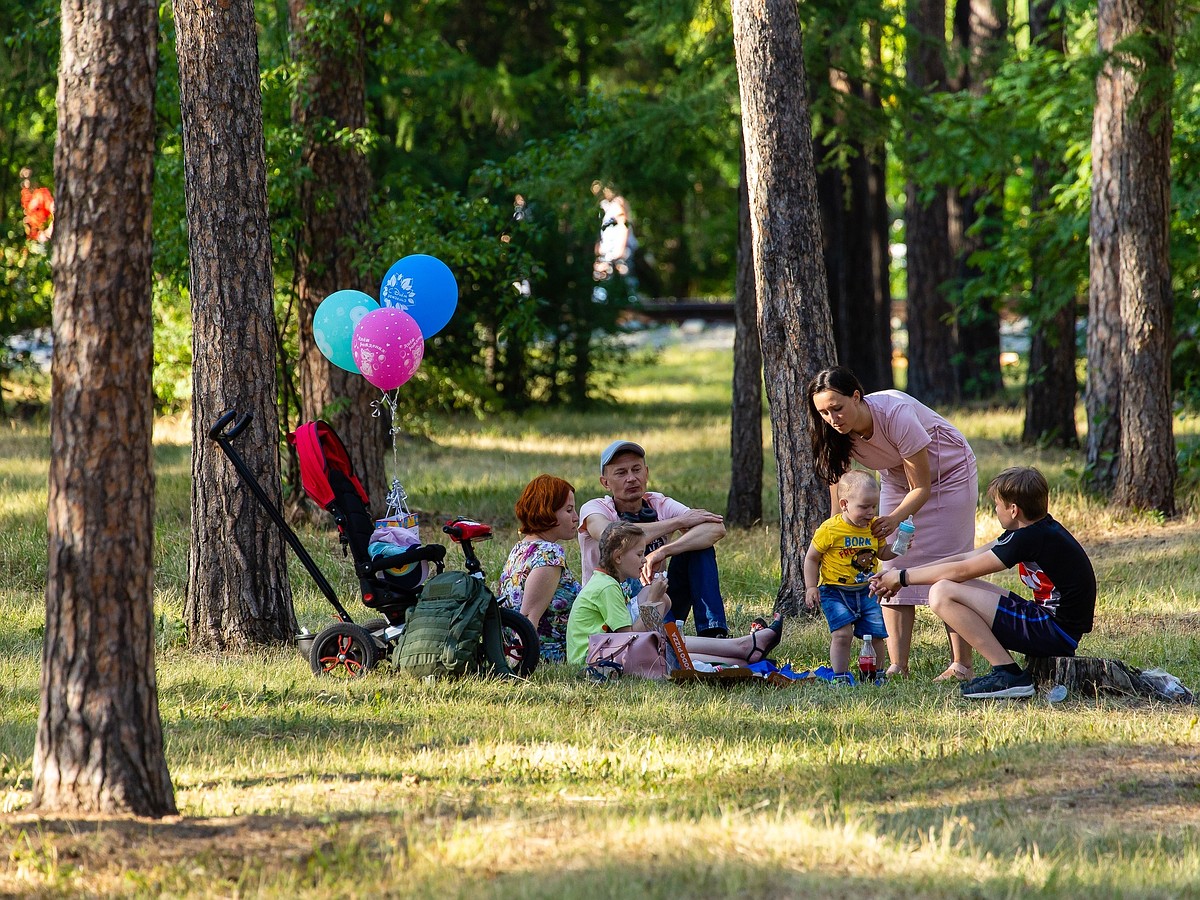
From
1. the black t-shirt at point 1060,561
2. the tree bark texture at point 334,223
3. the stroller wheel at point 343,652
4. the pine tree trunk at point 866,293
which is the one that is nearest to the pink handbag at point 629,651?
the stroller wheel at point 343,652

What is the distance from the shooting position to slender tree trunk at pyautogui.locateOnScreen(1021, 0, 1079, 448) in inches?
623

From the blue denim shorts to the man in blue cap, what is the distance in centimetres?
82

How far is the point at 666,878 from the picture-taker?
4055mm

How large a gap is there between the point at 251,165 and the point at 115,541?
3.92m

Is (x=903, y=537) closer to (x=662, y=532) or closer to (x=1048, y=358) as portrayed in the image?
(x=662, y=532)

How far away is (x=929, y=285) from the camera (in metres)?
21.5

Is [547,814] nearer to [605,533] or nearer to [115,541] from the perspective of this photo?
[115,541]

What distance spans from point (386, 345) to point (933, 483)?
3305 millimetres

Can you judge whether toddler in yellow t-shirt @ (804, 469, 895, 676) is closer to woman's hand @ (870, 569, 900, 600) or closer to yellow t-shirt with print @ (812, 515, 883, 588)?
yellow t-shirt with print @ (812, 515, 883, 588)

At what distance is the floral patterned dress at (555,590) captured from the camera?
740cm

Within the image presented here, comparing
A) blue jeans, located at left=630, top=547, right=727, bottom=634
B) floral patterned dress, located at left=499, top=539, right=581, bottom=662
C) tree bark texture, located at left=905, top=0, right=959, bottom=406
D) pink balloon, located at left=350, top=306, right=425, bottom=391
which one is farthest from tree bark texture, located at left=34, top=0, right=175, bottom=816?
tree bark texture, located at left=905, top=0, right=959, bottom=406

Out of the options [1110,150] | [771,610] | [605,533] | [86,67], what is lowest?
[771,610]

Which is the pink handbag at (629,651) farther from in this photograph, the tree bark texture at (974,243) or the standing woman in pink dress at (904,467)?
the tree bark texture at (974,243)

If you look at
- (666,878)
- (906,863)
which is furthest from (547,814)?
(906,863)
